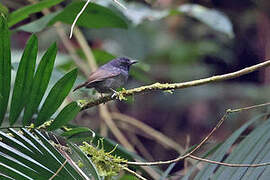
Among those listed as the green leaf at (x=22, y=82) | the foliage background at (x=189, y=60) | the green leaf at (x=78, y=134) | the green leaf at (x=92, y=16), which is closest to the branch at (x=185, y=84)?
the green leaf at (x=78, y=134)

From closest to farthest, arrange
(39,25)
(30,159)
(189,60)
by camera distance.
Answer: (30,159)
(39,25)
(189,60)

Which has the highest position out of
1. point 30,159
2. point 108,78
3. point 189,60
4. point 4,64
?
point 4,64

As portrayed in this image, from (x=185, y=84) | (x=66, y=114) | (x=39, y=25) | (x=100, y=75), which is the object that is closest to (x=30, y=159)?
(x=66, y=114)

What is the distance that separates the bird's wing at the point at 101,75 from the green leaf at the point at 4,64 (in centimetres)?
96

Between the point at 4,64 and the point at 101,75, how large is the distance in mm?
1109

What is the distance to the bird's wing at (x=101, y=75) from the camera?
256 cm

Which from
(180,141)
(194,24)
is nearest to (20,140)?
(180,141)

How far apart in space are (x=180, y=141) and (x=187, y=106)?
42 cm

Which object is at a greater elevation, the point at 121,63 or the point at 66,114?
the point at 66,114

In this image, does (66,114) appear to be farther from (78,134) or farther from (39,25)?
(39,25)

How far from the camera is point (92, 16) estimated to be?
277cm

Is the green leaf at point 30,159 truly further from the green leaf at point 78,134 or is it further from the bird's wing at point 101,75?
the bird's wing at point 101,75

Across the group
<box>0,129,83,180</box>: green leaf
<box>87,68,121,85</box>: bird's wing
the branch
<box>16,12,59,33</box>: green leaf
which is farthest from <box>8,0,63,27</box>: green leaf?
<box>0,129,83,180</box>: green leaf

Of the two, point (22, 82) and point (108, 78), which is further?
point (108, 78)
